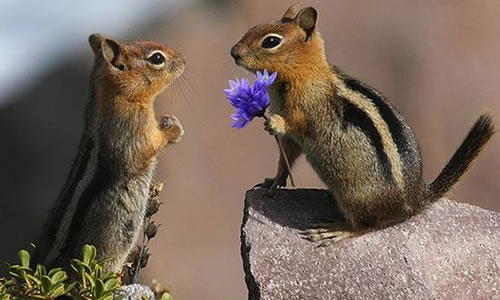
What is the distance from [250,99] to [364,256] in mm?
575

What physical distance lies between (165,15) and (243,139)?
2.01ft

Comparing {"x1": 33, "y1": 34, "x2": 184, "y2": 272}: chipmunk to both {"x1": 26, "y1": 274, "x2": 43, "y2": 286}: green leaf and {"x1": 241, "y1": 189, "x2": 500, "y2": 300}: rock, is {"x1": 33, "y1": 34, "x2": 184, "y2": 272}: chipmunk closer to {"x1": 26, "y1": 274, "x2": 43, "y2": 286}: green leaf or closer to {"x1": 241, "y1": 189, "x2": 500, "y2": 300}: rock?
{"x1": 241, "y1": 189, "x2": 500, "y2": 300}: rock

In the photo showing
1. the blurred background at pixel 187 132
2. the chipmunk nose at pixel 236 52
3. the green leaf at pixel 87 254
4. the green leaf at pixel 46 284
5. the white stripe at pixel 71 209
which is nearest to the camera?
the green leaf at pixel 46 284

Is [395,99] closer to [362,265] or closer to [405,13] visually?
[405,13]

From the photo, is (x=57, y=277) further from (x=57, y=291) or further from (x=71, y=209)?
(x=71, y=209)

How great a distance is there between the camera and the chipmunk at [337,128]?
3715 mm

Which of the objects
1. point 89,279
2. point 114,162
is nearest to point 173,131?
point 114,162

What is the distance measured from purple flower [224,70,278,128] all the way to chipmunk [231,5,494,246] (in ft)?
0.18

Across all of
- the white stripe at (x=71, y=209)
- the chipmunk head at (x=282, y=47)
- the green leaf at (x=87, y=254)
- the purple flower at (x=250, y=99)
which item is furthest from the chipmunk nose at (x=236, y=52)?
the green leaf at (x=87, y=254)

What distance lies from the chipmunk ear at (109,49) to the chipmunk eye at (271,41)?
469mm

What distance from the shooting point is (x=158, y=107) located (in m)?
5.11

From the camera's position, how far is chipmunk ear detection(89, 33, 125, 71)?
3.91 m

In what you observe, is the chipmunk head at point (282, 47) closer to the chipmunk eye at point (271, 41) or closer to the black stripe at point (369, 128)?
the chipmunk eye at point (271, 41)

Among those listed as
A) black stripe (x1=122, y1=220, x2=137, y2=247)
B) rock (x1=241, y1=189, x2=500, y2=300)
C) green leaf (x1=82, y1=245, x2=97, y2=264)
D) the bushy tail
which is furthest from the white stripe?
the bushy tail
